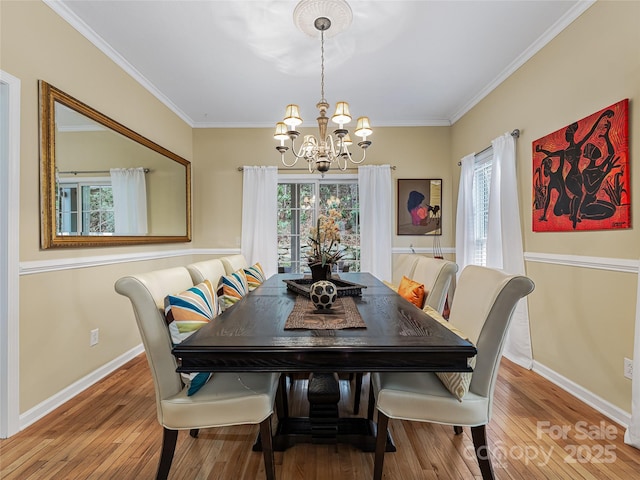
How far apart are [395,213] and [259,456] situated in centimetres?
345

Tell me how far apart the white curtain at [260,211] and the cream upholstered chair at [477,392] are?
3.21 meters

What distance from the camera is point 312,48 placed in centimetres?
270

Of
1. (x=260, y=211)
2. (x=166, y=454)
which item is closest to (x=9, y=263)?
(x=166, y=454)

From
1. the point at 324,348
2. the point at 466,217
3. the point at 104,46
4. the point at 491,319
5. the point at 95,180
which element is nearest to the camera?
the point at 324,348

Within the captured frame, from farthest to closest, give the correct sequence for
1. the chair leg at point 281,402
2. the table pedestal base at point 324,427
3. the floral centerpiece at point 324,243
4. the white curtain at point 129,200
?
the white curtain at point 129,200, the floral centerpiece at point 324,243, the chair leg at point 281,402, the table pedestal base at point 324,427

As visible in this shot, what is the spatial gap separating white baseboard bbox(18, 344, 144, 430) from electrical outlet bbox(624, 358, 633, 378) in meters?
3.57

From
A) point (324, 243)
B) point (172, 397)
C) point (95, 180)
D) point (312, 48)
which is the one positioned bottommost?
point (172, 397)

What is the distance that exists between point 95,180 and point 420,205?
3.68 metres

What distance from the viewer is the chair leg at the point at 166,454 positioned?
136cm

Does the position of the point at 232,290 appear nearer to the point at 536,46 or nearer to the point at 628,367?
the point at 628,367

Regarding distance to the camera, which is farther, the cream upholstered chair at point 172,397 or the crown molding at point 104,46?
the crown molding at point 104,46

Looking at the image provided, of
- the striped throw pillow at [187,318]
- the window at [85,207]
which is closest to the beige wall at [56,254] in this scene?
the window at [85,207]

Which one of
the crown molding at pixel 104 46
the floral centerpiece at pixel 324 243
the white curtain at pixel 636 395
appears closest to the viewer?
the white curtain at pixel 636 395

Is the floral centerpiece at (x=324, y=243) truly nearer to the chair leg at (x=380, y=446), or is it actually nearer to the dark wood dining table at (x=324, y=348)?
the dark wood dining table at (x=324, y=348)
